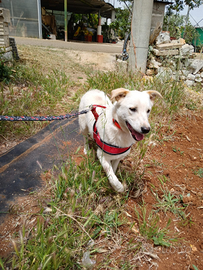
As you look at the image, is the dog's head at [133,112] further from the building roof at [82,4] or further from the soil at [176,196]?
the building roof at [82,4]

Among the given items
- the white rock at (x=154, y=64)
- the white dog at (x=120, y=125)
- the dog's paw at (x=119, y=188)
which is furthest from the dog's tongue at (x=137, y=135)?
the white rock at (x=154, y=64)

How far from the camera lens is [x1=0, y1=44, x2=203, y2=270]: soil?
1684mm

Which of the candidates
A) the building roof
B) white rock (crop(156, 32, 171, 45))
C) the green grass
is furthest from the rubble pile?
the building roof

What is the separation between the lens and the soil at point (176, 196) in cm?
168

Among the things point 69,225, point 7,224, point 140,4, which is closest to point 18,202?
point 7,224

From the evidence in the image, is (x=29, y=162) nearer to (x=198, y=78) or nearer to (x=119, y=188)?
(x=119, y=188)

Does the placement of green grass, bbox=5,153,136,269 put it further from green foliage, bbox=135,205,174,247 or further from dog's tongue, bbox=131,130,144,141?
dog's tongue, bbox=131,130,144,141

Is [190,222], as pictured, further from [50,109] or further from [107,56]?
[107,56]

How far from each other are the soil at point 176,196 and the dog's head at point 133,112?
2.85ft

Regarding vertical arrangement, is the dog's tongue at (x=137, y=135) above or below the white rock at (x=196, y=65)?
below

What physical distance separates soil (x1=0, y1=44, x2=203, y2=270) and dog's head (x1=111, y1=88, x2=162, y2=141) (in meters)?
0.87

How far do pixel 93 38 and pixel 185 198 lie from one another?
59.9 ft

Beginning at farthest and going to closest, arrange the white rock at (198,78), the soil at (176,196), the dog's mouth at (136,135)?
the white rock at (198,78) → the dog's mouth at (136,135) → the soil at (176,196)

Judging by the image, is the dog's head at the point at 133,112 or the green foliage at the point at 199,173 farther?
the green foliage at the point at 199,173
